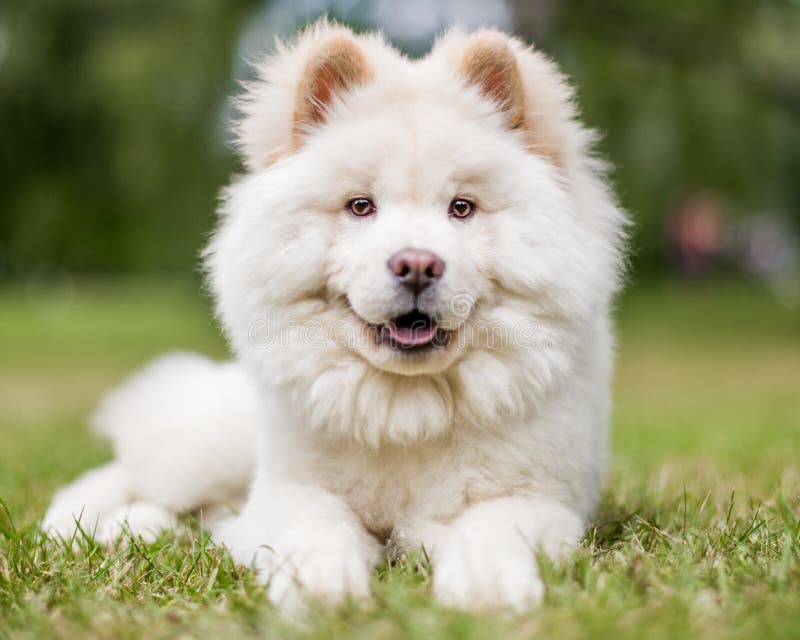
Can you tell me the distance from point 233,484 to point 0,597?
1.27m

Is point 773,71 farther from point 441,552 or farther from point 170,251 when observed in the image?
point 441,552

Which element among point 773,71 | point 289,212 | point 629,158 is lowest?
point 289,212

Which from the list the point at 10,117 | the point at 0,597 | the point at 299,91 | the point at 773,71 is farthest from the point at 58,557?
the point at 10,117

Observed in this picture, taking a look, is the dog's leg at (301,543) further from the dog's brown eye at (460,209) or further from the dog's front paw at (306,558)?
the dog's brown eye at (460,209)

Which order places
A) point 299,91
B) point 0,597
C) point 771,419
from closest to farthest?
1. point 0,597
2. point 299,91
3. point 771,419

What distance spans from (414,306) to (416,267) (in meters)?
0.12

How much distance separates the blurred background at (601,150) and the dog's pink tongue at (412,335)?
1332 millimetres

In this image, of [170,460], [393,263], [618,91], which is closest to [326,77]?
[393,263]

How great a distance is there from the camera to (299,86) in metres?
2.89

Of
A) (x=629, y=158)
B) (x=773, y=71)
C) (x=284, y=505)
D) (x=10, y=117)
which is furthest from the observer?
(x=10, y=117)

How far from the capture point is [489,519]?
8.33ft

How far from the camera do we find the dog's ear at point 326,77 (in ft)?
9.37

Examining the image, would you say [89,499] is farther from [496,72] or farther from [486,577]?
[496,72]

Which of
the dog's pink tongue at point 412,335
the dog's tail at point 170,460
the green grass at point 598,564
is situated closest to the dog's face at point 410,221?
the dog's pink tongue at point 412,335
